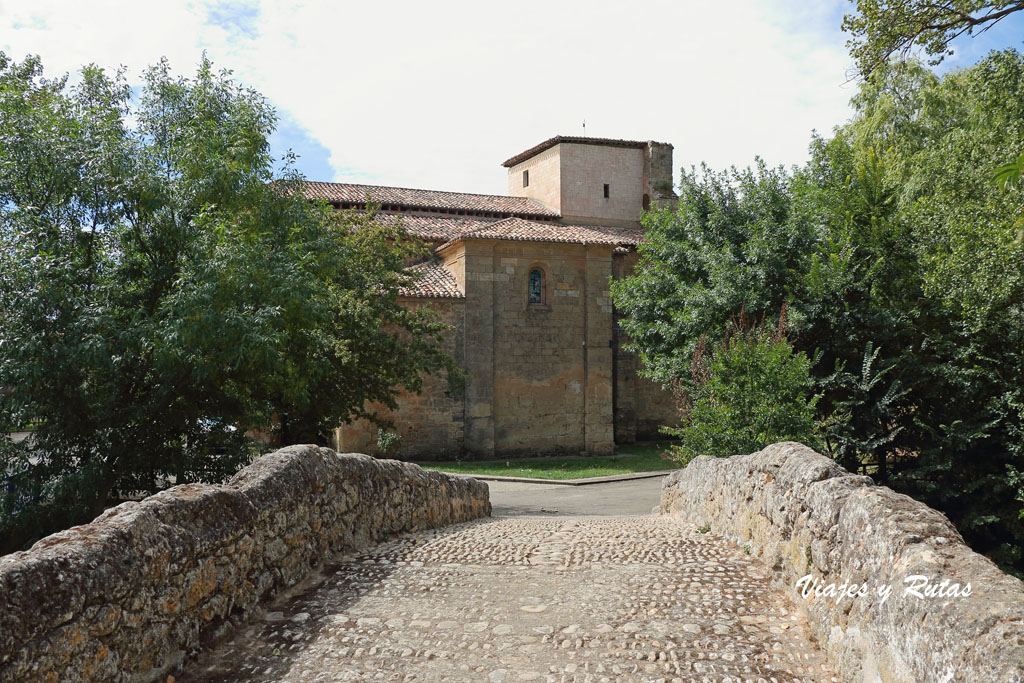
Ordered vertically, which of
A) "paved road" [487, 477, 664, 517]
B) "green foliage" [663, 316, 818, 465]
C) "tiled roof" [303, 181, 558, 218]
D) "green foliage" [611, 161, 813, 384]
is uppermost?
"tiled roof" [303, 181, 558, 218]

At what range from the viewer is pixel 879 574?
3947 millimetres

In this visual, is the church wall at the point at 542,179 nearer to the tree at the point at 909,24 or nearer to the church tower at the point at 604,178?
the church tower at the point at 604,178

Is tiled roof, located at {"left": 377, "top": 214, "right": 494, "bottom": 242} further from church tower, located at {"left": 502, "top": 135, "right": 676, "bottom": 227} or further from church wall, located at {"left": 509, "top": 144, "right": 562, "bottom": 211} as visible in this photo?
church tower, located at {"left": 502, "top": 135, "right": 676, "bottom": 227}

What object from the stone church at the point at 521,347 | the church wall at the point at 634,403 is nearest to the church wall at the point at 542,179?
the stone church at the point at 521,347

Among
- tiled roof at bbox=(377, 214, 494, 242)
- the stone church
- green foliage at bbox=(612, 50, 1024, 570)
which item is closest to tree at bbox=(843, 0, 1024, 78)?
green foliage at bbox=(612, 50, 1024, 570)

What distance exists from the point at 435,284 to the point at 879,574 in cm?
2126

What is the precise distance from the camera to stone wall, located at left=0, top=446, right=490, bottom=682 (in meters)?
3.25

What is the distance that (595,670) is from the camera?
423cm

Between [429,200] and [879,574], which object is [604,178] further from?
[879,574]

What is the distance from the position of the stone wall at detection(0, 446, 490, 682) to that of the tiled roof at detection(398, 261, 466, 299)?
16.8m

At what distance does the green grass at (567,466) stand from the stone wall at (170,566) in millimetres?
14414

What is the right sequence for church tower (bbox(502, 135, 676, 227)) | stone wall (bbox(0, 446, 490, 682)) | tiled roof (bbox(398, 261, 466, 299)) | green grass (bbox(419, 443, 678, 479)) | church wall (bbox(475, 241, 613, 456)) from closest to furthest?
1. stone wall (bbox(0, 446, 490, 682))
2. green grass (bbox(419, 443, 678, 479))
3. tiled roof (bbox(398, 261, 466, 299))
4. church wall (bbox(475, 241, 613, 456))
5. church tower (bbox(502, 135, 676, 227))

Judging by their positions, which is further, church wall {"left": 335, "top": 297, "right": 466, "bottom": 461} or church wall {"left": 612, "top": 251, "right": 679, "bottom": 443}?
church wall {"left": 612, "top": 251, "right": 679, "bottom": 443}

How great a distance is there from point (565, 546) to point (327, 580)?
234 cm
